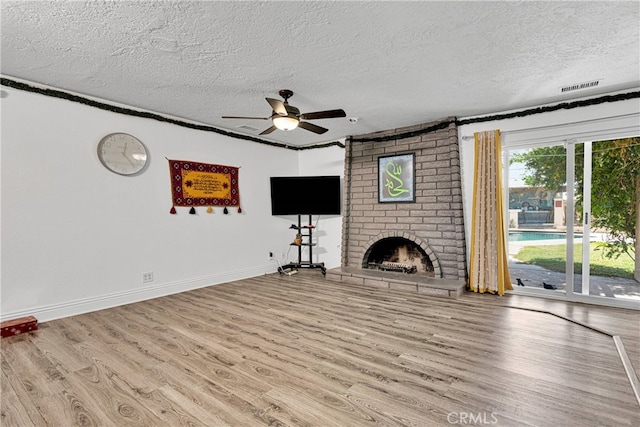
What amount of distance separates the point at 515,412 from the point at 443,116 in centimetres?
356

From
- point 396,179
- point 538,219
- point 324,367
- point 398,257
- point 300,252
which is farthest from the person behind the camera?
point 300,252

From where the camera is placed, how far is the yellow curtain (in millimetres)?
3834

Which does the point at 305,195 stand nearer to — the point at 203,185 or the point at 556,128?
the point at 203,185

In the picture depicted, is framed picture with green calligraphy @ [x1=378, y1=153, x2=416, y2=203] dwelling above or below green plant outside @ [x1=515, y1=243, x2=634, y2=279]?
above

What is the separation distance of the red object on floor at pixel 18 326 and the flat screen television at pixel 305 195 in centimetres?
323

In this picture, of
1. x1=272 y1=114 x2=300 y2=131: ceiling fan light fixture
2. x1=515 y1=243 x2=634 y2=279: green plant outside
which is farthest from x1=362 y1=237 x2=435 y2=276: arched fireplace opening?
x1=272 y1=114 x2=300 y2=131: ceiling fan light fixture

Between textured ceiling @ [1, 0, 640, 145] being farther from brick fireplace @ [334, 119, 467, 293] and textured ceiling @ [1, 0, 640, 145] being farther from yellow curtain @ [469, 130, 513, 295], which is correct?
brick fireplace @ [334, 119, 467, 293]

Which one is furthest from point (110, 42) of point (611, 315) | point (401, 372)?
point (611, 315)

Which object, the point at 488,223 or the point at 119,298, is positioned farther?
the point at 488,223

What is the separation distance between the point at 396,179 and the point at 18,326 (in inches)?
182

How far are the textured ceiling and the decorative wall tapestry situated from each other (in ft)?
2.96

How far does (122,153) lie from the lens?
362cm
